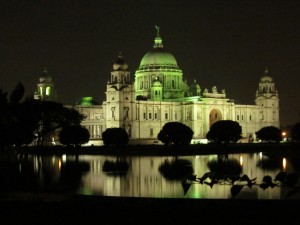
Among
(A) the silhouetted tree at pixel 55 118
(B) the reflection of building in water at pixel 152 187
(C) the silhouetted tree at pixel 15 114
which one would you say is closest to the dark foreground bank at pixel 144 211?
(B) the reflection of building in water at pixel 152 187

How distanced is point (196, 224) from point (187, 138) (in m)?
54.6

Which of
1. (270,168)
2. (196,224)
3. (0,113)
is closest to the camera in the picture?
(0,113)

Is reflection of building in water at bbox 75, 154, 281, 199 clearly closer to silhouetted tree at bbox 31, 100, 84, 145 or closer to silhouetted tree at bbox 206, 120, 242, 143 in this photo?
silhouetted tree at bbox 31, 100, 84, 145

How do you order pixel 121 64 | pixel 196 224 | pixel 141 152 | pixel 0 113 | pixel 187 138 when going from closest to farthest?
pixel 0 113 → pixel 196 224 → pixel 141 152 → pixel 187 138 → pixel 121 64

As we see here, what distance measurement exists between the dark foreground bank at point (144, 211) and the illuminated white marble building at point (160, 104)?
2624 inches

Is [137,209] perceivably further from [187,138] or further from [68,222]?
[187,138]

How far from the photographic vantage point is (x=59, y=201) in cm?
1961

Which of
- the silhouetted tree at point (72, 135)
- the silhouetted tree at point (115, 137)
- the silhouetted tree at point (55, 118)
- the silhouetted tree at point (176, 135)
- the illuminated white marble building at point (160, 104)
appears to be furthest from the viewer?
the illuminated white marble building at point (160, 104)

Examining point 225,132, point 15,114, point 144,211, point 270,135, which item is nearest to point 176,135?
point 225,132

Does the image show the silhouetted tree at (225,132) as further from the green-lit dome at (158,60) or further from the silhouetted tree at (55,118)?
the green-lit dome at (158,60)

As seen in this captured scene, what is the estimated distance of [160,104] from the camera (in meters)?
93.4

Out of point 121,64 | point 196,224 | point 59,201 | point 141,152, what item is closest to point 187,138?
point 141,152

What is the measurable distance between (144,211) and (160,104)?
75929 mm

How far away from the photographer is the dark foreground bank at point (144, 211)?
1516cm
